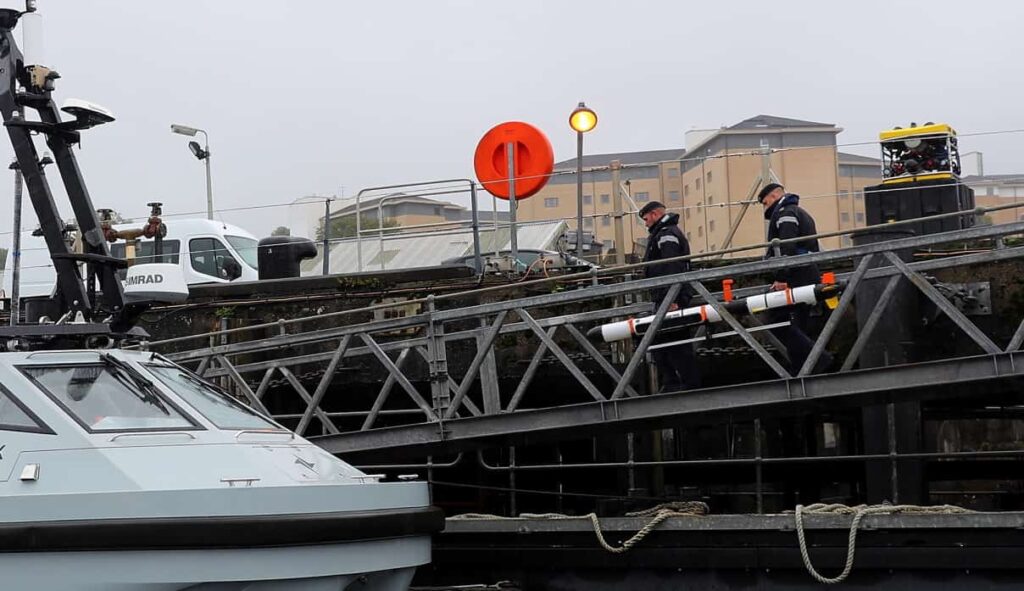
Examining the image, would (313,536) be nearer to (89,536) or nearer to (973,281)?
(89,536)

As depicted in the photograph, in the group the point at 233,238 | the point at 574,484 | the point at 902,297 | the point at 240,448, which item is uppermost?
the point at 233,238

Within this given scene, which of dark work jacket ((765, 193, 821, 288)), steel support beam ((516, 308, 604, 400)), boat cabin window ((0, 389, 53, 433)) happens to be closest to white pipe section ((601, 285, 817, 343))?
dark work jacket ((765, 193, 821, 288))

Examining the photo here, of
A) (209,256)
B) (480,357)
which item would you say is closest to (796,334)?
(480,357)

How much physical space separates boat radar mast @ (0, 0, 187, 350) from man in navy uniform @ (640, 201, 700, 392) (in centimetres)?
397

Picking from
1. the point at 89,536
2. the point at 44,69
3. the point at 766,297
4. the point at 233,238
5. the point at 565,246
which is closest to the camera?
the point at 89,536

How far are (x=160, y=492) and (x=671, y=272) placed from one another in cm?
541

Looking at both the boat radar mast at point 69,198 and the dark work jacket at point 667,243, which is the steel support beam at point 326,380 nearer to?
the boat radar mast at point 69,198

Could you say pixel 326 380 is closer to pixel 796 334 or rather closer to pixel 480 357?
pixel 480 357

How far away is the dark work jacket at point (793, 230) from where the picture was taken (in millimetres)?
10820

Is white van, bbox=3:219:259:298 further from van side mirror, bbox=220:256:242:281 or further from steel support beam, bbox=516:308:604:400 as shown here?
steel support beam, bbox=516:308:604:400

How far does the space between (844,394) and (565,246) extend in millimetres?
8180

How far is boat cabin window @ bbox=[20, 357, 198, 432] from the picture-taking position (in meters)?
8.15

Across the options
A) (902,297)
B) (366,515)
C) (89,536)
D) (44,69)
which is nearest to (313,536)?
(366,515)

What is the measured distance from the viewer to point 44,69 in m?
9.41
